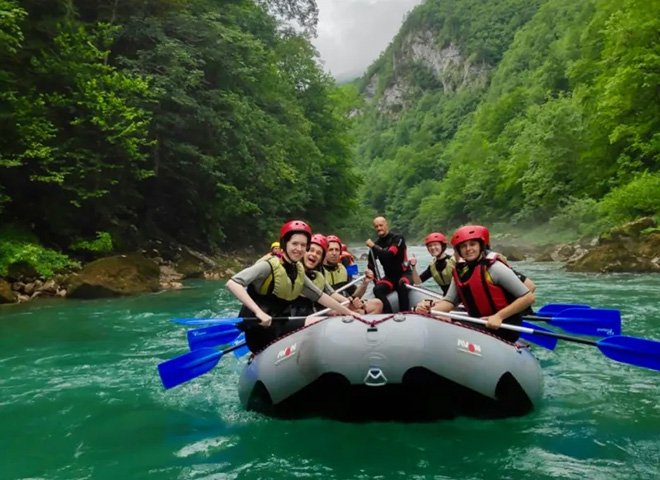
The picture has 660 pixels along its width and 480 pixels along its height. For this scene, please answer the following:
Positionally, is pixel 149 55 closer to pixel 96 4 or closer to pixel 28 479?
pixel 96 4

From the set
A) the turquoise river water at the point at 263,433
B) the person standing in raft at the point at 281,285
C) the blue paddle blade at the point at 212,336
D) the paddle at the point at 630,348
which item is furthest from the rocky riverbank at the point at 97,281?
the paddle at the point at 630,348

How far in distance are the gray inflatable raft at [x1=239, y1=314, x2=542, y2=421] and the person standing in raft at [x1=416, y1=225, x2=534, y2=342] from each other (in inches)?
11.4

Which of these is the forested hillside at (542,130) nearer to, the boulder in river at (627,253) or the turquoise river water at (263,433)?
the boulder in river at (627,253)

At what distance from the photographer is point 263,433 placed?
4344mm

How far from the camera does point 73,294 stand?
1195 centimetres

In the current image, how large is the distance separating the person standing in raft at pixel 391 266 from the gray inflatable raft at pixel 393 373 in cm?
320

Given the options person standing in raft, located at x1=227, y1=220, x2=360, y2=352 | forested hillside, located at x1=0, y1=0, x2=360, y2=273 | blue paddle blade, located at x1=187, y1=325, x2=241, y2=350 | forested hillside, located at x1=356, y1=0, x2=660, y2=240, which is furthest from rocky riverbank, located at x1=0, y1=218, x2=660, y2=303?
person standing in raft, located at x1=227, y1=220, x2=360, y2=352

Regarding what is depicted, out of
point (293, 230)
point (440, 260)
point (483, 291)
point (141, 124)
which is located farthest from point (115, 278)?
point (483, 291)

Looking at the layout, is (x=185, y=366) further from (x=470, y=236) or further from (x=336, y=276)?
(x=336, y=276)

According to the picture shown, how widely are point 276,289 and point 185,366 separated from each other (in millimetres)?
992

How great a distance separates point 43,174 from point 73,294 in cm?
287

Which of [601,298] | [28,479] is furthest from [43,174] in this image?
[601,298]

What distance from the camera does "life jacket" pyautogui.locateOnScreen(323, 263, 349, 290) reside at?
8266 mm

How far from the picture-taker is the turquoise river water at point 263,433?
3686 mm
